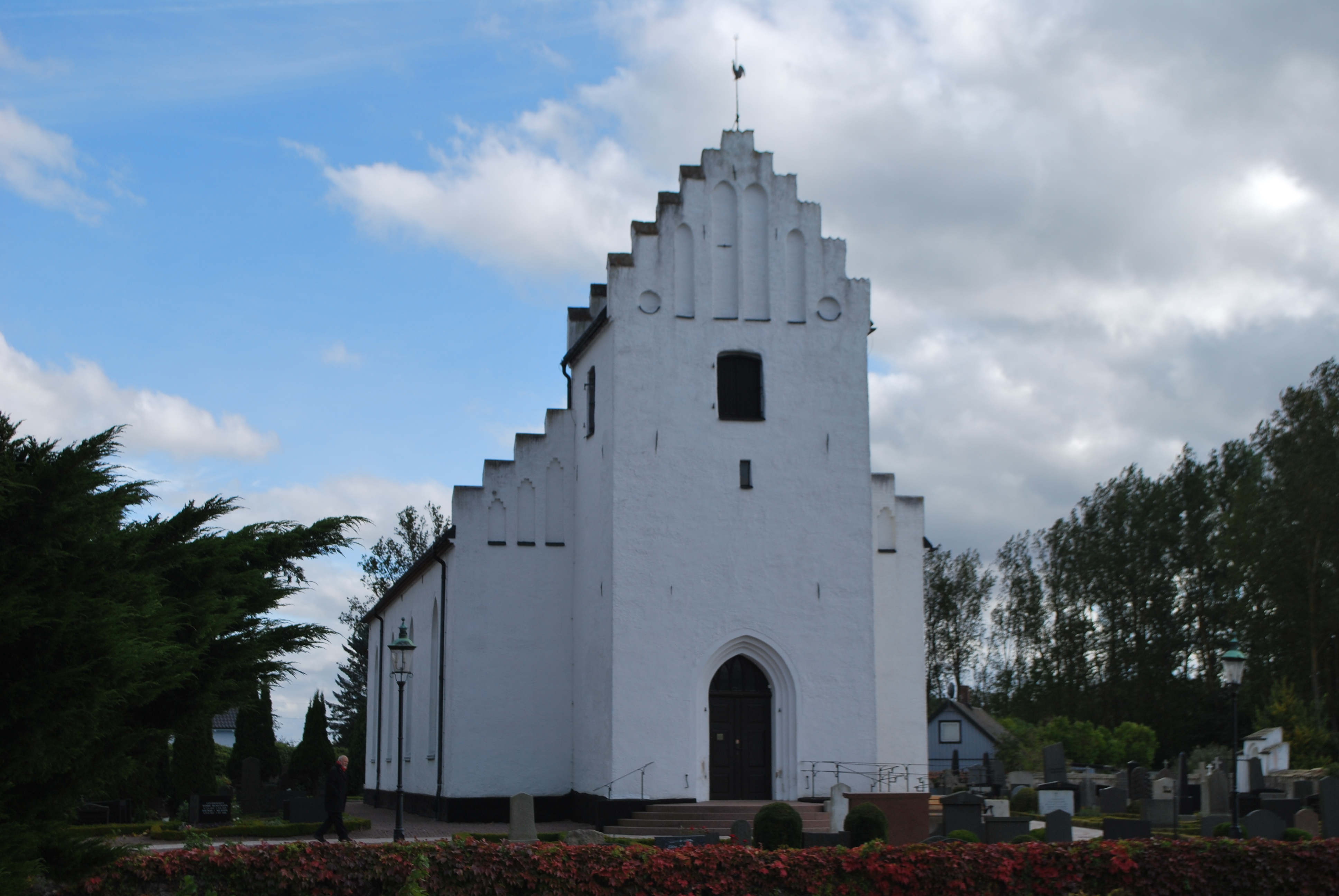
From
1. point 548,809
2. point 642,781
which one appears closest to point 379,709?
point 548,809

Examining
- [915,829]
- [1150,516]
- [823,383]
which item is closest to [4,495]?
[915,829]

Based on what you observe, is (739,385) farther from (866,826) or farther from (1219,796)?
(1219,796)

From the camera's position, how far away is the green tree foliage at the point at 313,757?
126ft

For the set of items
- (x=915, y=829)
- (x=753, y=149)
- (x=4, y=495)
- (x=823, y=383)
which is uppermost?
(x=753, y=149)

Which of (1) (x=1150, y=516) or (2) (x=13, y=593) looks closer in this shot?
(2) (x=13, y=593)

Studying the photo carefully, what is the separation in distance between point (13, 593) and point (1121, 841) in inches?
443

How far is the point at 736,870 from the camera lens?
12.7 meters

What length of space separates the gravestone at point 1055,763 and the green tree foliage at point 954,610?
87.0 feet

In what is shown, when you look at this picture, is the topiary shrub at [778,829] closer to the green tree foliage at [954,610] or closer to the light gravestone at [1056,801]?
the light gravestone at [1056,801]

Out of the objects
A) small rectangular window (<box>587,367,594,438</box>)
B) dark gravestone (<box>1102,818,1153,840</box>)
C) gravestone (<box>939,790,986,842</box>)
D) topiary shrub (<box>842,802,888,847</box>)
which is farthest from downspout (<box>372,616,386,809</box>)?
dark gravestone (<box>1102,818,1153,840</box>)

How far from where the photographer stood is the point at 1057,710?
53250 mm

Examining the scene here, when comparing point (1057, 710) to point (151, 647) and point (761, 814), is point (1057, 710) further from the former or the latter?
point (151, 647)

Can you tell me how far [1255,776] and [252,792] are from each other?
76.4ft

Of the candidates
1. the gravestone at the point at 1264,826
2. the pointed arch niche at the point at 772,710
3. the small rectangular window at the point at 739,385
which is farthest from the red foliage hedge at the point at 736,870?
the small rectangular window at the point at 739,385
